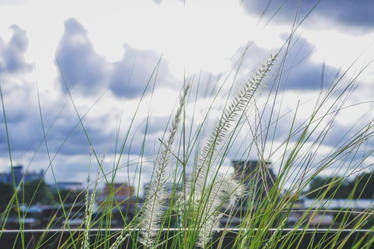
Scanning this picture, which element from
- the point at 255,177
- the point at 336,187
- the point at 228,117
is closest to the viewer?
the point at 228,117

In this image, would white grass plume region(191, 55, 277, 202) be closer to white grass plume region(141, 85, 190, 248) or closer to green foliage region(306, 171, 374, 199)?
white grass plume region(141, 85, 190, 248)

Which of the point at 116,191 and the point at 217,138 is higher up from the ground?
the point at 217,138

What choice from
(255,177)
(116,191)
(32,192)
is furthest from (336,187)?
(32,192)

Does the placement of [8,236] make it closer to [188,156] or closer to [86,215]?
[86,215]

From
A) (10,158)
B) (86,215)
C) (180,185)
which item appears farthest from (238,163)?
(10,158)

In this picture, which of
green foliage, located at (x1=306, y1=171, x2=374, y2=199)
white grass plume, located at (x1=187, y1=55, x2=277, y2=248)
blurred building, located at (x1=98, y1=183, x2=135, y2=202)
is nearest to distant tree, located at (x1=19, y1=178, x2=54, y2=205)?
blurred building, located at (x1=98, y1=183, x2=135, y2=202)

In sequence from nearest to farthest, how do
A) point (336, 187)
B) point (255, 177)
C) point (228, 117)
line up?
point (228, 117)
point (336, 187)
point (255, 177)

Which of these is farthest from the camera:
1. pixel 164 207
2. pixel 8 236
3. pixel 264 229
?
pixel 8 236

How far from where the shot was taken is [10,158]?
0.89 metres

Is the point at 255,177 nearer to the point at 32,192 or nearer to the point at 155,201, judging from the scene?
the point at 155,201

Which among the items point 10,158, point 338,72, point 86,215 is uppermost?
point 338,72

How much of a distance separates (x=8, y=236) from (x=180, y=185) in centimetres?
75

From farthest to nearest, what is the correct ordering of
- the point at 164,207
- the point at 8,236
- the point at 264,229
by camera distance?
the point at 8,236
the point at 164,207
the point at 264,229

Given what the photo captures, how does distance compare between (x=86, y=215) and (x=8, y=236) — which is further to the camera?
(x=8, y=236)
